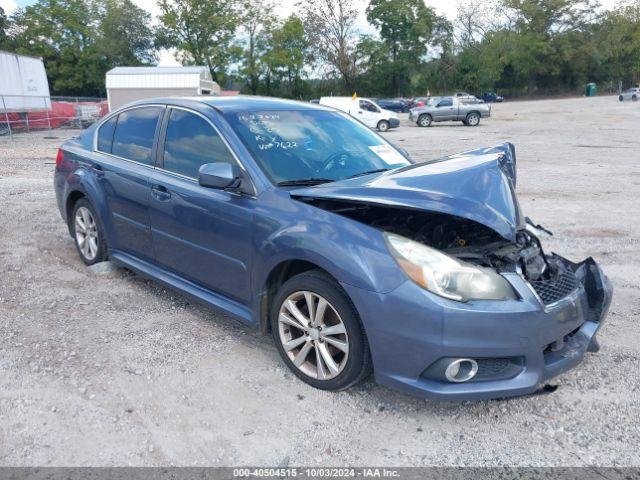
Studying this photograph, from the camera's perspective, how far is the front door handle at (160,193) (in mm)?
3933

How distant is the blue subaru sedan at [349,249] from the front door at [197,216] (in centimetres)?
1

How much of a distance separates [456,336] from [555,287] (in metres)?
0.75

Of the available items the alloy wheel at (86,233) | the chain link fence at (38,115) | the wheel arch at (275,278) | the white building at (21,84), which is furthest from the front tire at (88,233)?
the white building at (21,84)

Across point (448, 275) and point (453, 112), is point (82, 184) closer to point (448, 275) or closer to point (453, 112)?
point (448, 275)

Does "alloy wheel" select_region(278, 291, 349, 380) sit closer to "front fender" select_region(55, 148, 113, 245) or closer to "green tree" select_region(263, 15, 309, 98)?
"front fender" select_region(55, 148, 113, 245)

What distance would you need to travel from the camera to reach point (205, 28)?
201 ft

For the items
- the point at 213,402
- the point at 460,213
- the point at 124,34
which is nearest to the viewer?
the point at 460,213

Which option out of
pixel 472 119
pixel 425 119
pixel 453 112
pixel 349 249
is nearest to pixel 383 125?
pixel 425 119

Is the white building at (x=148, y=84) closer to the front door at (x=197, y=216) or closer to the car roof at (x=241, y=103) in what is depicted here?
the car roof at (x=241, y=103)

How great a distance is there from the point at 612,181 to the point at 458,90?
6838cm

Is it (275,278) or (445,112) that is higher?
(445,112)

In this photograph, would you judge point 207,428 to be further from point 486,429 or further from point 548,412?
point 548,412

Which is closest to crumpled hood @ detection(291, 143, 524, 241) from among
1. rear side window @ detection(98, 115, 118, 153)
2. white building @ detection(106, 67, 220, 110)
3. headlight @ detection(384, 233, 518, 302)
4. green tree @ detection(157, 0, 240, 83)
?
headlight @ detection(384, 233, 518, 302)

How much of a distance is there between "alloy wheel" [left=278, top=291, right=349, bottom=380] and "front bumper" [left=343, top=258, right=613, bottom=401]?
26 cm
